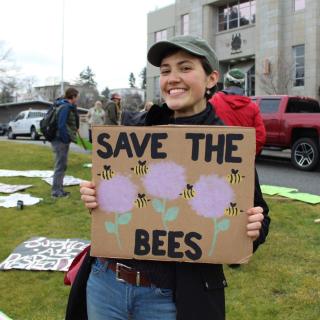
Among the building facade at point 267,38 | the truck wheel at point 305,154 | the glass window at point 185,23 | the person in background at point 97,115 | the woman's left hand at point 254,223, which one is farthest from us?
the glass window at point 185,23

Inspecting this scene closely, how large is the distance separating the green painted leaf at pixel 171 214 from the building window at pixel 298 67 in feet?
102

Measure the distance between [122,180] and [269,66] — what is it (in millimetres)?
32319

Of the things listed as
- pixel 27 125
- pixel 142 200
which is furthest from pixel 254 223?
pixel 27 125

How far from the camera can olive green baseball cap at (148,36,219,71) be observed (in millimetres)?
1921

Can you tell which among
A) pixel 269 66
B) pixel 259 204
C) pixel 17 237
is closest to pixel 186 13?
pixel 269 66

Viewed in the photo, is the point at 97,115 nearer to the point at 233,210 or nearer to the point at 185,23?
the point at 233,210

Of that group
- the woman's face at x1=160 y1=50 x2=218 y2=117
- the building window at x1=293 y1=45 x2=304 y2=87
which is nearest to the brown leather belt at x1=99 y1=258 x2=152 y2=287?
the woman's face at x1=160 y1=50 x2=218 y2=117

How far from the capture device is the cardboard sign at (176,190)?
181 cm

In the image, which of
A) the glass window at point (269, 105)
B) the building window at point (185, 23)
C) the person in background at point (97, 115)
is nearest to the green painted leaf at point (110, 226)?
the glass window at point (269, 105)

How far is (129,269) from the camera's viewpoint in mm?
1907

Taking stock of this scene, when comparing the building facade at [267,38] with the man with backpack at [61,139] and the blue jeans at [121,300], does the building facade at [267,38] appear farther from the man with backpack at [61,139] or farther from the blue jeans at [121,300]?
the blue jeans at [121,300]

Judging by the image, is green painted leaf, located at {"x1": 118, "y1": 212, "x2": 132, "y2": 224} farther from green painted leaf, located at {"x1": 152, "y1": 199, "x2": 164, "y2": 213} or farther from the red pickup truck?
the red pickup truck

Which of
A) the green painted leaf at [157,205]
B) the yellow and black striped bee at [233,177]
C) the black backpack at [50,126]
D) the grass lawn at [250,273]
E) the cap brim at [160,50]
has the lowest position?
the grass lawn at [250,273]

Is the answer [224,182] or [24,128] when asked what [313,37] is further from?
[224,182]
